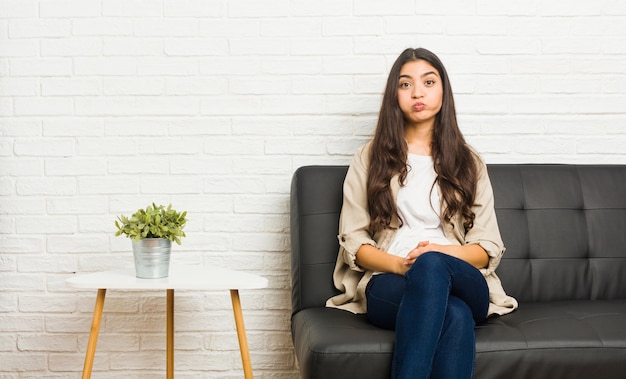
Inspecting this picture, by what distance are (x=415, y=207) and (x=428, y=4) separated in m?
0.85

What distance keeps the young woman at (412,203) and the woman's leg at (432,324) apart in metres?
0.13

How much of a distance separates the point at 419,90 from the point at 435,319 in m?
0.86

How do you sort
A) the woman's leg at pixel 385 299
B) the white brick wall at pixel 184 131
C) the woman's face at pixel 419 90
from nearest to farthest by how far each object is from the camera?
the woman's leg at pixel 385 299, the woman's face at pixel 419 90, the white brick wall at pixel 184 131

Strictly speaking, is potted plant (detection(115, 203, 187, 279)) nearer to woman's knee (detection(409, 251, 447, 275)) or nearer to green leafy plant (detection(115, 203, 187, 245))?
green leafy plant (detection(115, 203, 187, 245))

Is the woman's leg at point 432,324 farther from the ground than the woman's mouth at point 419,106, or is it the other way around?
the woman's mouth at point 419,106

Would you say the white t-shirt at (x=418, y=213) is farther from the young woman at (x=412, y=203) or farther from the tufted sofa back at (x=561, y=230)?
the tufted sofa back at (x=561, y=230)

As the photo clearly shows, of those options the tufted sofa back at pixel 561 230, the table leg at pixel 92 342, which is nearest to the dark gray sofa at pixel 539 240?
the tufted sofa back at pixel 561 230

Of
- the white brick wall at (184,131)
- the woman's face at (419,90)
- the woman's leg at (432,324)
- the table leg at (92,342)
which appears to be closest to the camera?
the woman's leg at (432,324)

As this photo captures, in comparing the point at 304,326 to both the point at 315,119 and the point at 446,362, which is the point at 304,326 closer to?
the point at 446,362

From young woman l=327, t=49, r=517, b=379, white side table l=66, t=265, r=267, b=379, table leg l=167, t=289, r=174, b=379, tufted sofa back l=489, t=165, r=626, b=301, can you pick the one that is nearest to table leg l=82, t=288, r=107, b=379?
white side table l=66, t=265, r=267, b=379

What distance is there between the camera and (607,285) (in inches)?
92.0

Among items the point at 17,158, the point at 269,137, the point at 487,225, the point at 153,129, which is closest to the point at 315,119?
the point at 269,137

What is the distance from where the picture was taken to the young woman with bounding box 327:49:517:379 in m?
2.05

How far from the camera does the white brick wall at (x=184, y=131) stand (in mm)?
2555
